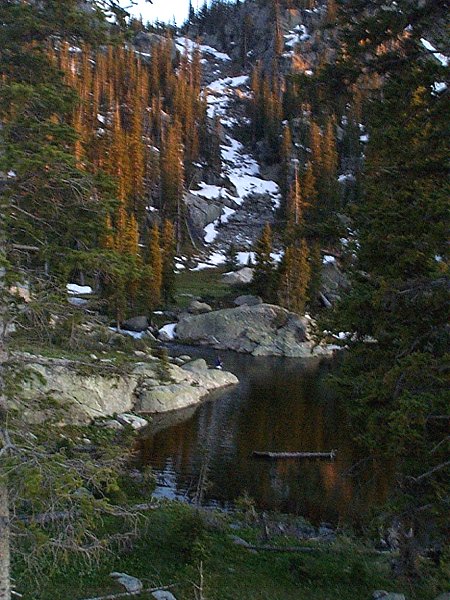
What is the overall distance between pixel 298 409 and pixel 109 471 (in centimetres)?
2517

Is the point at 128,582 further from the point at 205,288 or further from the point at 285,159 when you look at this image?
the point at 285,159

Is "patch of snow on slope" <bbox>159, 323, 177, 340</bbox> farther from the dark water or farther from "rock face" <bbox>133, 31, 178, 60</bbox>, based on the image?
"rock face" <bbox>133, 31, 178, 60</bbox>

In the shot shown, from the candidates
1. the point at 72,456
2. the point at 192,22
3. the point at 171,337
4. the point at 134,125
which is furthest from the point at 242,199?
the point at 72,456

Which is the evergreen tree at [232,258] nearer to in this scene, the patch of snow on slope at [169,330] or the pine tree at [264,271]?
the pine tree at [264,271]

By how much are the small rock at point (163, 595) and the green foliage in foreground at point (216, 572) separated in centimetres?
18

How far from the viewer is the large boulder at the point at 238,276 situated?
68.6 m

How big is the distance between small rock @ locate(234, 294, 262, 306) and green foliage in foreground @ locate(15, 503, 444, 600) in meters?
46.5

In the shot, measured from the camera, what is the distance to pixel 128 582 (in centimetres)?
873

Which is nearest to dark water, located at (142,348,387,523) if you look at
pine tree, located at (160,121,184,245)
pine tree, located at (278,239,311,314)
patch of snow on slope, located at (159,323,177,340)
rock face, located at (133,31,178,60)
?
patch of snow on slope, located at (159,323,177,340)

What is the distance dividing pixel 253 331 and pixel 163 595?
4308cm

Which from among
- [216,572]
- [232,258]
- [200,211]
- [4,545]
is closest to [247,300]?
[232,258]

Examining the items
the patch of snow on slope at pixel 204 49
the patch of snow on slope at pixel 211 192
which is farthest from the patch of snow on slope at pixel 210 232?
the patch of snow on slope at pixel 204 49

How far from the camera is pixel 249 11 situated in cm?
14675

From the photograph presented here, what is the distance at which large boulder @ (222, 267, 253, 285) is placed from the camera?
68625 millimetres
